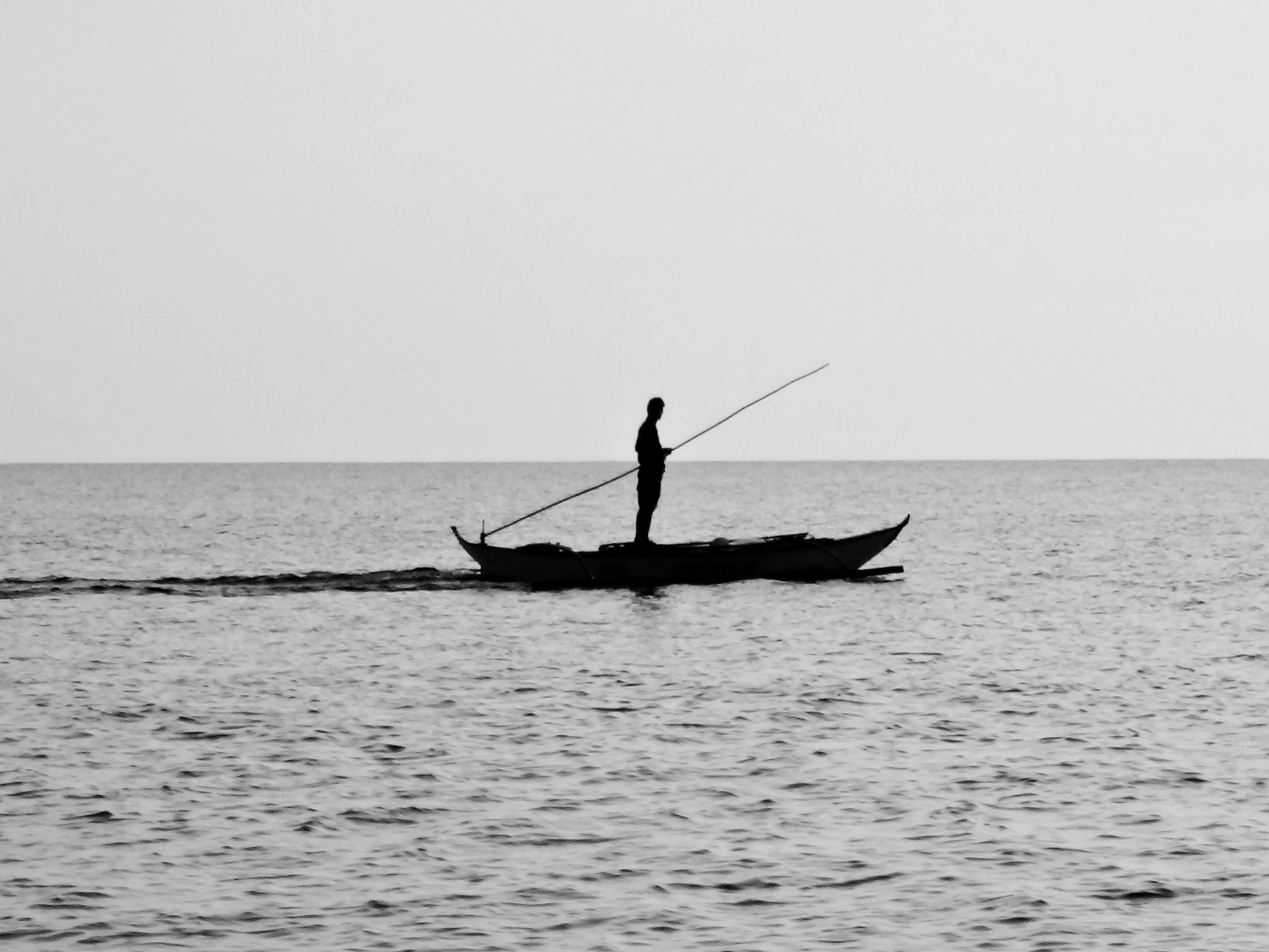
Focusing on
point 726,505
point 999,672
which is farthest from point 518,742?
point 726,505

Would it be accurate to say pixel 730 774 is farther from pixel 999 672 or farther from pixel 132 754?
pixel 999 672

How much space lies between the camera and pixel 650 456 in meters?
27.1

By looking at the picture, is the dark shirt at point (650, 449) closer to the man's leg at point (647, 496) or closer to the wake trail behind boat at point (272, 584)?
the man's leg at point (647, 496)

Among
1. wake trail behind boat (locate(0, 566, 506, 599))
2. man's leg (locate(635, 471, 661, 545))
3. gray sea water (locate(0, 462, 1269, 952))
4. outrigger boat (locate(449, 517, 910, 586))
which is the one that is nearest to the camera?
gray sea water (locate(0, 462, 1269, 952))

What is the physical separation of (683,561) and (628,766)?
14.1 metres

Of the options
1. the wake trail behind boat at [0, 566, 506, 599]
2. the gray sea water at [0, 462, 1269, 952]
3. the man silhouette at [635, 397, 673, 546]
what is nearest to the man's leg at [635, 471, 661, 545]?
the man silhouette at [635, 397, 673, 546]

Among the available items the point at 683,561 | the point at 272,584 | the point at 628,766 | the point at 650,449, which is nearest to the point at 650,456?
the point at 650,449

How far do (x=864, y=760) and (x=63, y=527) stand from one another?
192ft

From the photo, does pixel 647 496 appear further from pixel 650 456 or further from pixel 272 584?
pixel 272 584

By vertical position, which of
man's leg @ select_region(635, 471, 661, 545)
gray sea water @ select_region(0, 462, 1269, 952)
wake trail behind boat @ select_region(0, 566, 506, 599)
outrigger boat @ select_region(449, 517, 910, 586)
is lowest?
gray sea water @ select_region(0, 462, 1269, 952)

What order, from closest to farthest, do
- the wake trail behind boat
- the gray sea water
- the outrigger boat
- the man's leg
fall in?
the gray sea water < the man's leg < the outrigger boat < the wake trail behind boat

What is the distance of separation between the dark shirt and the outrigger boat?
1.51m

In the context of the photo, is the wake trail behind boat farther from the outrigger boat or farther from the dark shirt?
the dark shirt

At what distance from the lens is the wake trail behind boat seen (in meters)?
29.0
